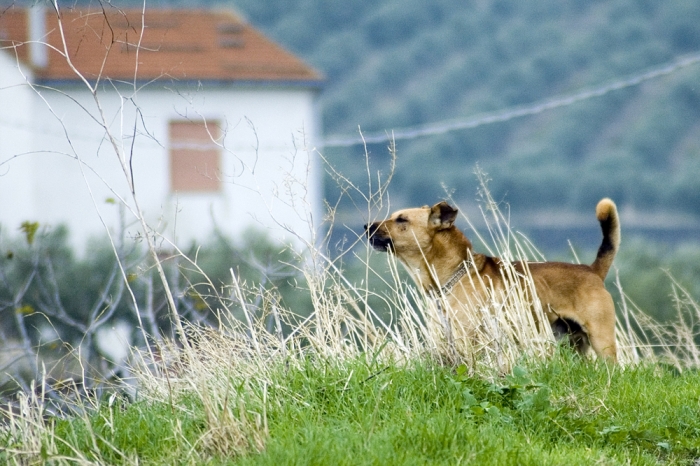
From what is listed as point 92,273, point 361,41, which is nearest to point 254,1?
point 361,41

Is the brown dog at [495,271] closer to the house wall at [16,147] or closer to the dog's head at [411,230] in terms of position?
the dog's head at [411,230]

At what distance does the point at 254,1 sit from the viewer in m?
67.7

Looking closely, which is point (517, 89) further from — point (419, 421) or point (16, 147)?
point (419, 421)

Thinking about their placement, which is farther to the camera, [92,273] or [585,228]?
[585,228]

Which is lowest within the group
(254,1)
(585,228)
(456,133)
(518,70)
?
(585,228)

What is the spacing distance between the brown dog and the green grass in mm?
1161

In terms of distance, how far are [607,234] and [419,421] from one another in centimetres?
295

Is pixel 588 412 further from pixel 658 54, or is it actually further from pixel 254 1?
pixel 254 1

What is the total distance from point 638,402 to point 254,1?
65.3 metres

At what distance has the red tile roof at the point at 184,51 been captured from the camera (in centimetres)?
2965

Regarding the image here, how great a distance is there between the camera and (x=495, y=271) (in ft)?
22.5

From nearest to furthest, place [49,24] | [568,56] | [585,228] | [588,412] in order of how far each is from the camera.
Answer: [588,412] → [49,24] → [585,228] → [568,56]

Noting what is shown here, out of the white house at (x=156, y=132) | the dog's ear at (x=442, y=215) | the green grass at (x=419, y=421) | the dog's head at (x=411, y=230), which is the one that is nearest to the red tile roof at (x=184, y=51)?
the white house at (x=156, y=132)

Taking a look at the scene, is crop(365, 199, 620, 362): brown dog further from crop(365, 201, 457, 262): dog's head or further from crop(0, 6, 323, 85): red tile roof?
crop(0, 6, 323, 85): red tile roof
